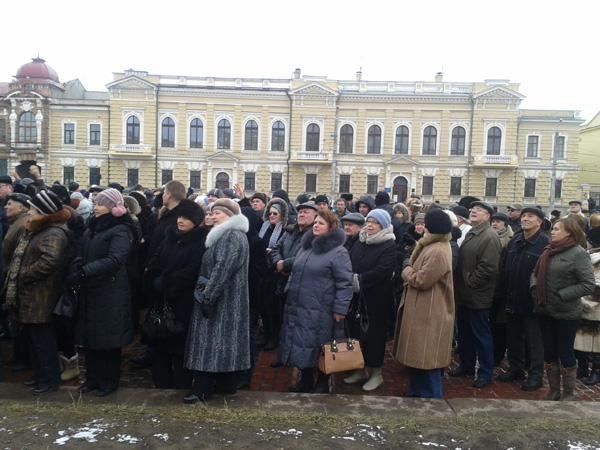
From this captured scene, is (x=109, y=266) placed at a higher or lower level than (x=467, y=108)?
lower

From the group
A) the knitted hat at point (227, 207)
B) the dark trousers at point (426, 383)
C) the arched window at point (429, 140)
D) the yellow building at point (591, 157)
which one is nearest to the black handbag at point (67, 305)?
the knitted hat at point (227, 207)

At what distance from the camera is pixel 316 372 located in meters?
4.90

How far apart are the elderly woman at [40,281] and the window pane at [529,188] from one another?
142 ft

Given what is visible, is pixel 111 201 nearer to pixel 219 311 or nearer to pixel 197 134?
pixel 219 311

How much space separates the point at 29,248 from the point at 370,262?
3.09 meters

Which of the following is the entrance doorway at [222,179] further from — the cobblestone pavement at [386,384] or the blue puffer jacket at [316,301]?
the blue puffer jacket at [316,301]

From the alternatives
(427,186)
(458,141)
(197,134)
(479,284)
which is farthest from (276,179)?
(479,284)

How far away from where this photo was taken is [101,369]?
4.45 metres

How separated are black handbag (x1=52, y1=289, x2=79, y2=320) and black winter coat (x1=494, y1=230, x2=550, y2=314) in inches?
170

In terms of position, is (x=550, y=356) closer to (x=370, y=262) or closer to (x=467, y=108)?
(x=370, y=262)

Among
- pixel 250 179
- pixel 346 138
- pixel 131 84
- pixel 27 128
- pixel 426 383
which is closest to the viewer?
pixel 426 383

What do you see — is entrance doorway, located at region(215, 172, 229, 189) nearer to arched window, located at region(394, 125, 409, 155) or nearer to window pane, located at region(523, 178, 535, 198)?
arched window, located at region(394, 125, 409, 155)

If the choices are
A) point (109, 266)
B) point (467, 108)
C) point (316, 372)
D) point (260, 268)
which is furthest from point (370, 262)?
point (467, 108)

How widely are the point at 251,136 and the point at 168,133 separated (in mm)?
6785
